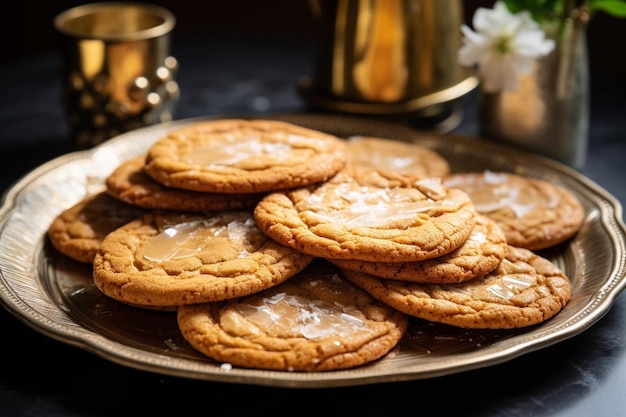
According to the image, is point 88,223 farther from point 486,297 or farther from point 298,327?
point 486,297

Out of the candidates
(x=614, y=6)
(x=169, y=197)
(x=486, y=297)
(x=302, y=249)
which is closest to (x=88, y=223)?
(x=169, y=197)

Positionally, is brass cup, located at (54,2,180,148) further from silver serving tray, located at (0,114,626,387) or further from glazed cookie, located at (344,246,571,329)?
glazed cookie, located at (344,246,571,329)

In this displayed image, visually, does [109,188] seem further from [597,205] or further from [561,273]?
[597,205]

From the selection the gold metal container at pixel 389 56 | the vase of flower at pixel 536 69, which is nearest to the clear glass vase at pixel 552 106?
the vase of flower at pixel 536 69

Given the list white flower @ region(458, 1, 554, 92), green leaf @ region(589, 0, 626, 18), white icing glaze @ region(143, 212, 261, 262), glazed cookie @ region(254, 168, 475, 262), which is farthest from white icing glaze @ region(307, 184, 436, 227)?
green leaf @ region(589, 0, 626, 18)

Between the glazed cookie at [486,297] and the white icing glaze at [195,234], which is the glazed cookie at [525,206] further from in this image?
the white icing glaze at [195,234]

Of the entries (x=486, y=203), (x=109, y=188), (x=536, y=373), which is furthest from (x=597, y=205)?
(x=109, y=188)

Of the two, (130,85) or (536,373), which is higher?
(130,85)
